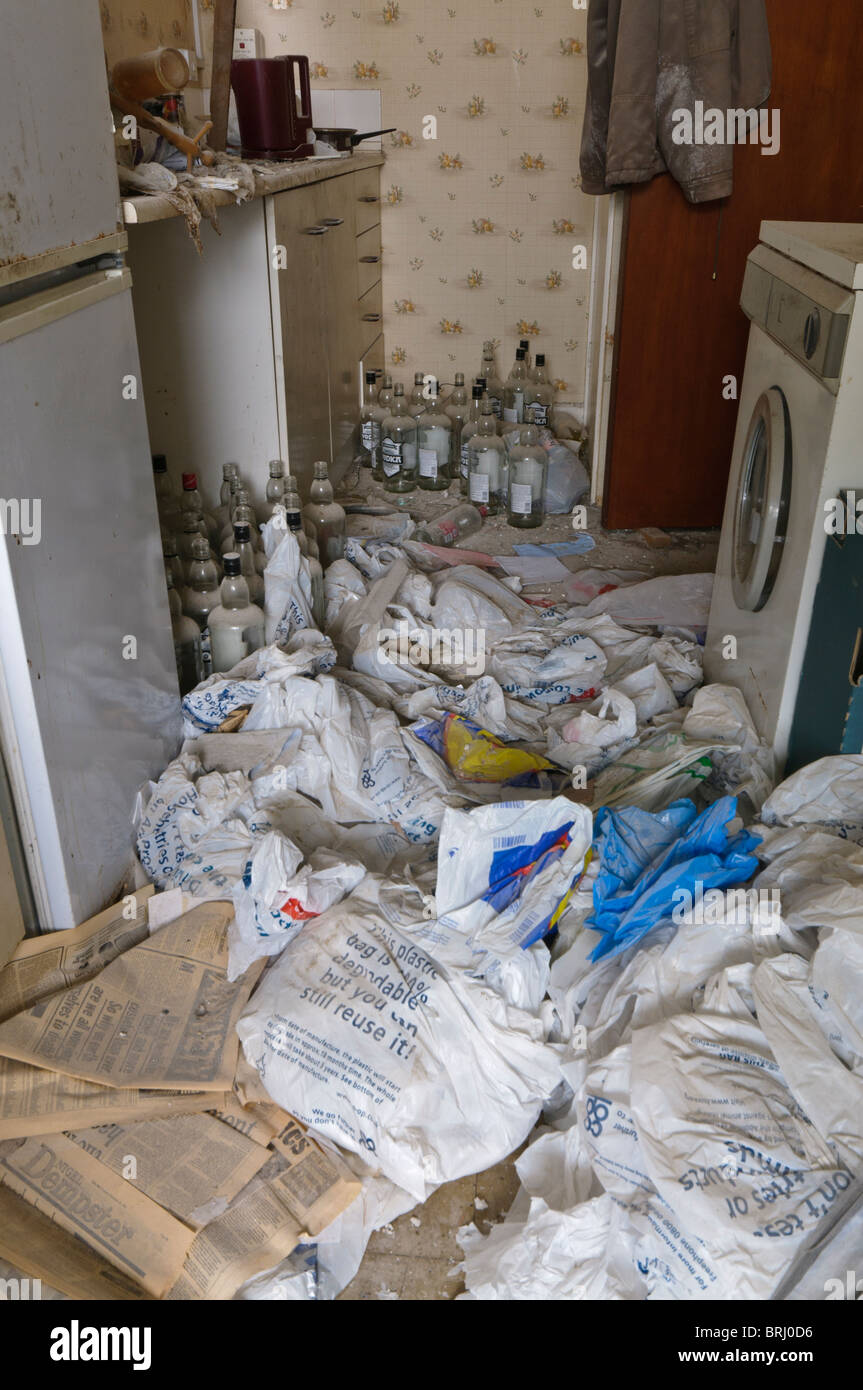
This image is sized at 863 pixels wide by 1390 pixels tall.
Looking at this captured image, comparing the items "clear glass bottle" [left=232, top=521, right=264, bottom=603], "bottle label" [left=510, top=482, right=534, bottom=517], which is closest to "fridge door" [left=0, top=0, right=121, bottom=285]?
"clear glass bottle" [left=232, top=521, right=264, bottom=603]

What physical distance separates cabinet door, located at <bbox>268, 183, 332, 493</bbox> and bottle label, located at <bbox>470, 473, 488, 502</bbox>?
0.46 metres

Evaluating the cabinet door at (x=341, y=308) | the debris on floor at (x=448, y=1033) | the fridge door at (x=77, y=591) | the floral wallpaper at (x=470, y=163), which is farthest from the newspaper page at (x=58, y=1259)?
the floral wallpaper at (x=470, y=163)

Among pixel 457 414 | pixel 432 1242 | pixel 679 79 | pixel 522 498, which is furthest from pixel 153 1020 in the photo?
pixel 457 414

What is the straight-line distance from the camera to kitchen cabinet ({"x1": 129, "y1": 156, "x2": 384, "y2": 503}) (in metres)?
2.09

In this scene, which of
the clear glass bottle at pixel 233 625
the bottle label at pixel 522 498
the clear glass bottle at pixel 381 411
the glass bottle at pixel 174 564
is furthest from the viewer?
the clear glass bottle at pixel 381 411

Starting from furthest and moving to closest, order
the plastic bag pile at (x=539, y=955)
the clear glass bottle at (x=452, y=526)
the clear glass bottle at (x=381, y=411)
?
the clear glass bottle at (x=381, y=411) < the clear glass bottle at (x=452, y=526) < the plastic bag pile at (x=539, y=955)

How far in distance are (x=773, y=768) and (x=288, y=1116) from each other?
81 centimetres

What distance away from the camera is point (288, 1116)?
1198 millimetres

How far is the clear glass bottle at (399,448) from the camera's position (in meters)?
3.12

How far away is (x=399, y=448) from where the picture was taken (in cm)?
311

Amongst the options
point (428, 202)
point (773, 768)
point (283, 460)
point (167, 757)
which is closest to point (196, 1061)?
point (167, 757)

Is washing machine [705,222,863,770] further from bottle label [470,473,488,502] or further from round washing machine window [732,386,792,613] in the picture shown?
bottle label [470,473,488,502]

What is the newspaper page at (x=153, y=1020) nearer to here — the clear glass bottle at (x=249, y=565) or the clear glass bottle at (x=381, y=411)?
the clear glass bottle at (x=249, y=565)

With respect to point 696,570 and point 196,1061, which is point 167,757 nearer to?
point 196,1061
